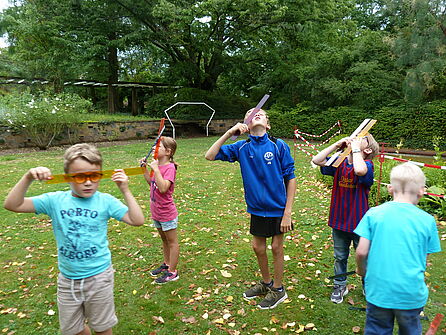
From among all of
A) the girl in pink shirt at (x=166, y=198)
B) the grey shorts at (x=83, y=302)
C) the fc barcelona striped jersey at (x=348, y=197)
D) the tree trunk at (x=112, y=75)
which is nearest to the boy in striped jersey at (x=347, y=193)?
the fc barcelona striped jersey at (x=348, y=197)

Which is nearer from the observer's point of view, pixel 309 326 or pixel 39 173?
pixel 39 173

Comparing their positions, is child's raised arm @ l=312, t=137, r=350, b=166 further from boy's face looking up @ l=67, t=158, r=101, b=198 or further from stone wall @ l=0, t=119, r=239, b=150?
stone wall @ l=0, t=119, r=239, b=150

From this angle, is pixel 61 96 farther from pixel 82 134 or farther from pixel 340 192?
pixel 340 192

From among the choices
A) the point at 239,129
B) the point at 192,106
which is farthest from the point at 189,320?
the point at 192,106

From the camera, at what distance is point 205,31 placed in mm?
19672

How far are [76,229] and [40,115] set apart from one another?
A: 13.9m

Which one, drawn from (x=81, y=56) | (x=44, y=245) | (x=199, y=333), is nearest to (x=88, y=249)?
(x=199, y=333)

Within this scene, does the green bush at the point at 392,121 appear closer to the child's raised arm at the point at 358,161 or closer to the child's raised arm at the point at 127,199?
the child's raised arm at the point at 358,161

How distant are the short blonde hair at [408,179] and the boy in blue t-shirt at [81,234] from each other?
1.68 meters

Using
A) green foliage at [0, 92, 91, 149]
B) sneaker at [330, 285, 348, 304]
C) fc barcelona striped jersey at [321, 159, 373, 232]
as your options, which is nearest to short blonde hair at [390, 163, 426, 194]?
fc barcelona striped jersey at [321, 159, 373, 232]

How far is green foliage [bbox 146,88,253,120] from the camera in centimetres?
2328

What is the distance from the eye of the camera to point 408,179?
2002 millimetres

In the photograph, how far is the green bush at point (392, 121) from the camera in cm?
1600

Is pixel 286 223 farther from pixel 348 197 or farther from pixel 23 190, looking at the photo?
pixel 23 190
